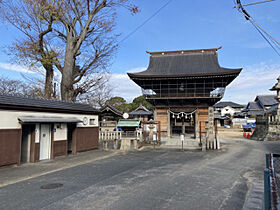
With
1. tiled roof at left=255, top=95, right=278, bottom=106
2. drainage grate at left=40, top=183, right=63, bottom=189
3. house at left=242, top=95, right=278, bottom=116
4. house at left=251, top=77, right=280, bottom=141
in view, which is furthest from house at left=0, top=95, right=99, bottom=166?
tiled roof at left=255, top=95, right=278, bottom=106

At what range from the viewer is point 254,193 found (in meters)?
6.03

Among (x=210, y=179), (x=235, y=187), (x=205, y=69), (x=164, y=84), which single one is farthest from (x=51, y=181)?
(x=205, y=69)

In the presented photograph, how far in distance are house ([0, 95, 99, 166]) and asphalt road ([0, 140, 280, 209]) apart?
2744 mm

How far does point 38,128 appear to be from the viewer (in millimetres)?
10742

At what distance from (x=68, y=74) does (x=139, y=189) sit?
16.5 meters

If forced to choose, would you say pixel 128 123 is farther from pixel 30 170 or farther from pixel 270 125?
pixel 270 125

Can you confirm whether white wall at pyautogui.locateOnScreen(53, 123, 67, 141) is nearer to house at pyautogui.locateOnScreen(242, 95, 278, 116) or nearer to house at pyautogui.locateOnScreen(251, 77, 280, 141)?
house at pyautogui.locateOnScreen(251, 77, 280, 141)

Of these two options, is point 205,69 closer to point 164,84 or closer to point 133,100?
point 164,84

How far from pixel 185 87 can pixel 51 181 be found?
19.8m

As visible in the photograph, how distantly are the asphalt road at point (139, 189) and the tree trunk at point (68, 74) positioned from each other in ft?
39.7

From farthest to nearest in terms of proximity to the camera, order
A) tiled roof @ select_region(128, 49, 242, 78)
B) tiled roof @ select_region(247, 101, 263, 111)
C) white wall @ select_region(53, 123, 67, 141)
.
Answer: tiled roof @ select_region(247, 101, 263, 111)
tiled roof @ select_region(128, 49, 242, 78)
white wall @ select_region(53, 123, 67, 141)

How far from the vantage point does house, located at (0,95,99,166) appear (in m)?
9.22

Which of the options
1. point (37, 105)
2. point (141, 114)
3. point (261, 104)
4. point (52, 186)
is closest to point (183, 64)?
point (141, 114)

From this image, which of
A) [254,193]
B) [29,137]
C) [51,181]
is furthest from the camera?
[29,137]
